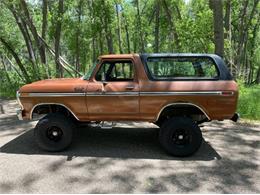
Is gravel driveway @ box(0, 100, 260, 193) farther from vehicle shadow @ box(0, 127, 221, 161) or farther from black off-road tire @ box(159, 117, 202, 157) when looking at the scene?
black off-road tire @ box(159, 117, 202, 157)

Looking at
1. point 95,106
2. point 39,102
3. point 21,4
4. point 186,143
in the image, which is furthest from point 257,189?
point 21,4

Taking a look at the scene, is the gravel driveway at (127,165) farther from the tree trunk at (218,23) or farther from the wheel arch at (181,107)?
the tree trunk at (218,23)

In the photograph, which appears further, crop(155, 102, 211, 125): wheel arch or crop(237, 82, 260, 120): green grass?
crop(237, 82, 260, 120): green grass

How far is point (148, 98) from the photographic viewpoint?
559 cm

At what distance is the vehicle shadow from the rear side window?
152cm

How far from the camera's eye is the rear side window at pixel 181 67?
5887 mm

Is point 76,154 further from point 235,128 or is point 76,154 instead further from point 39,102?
point 235,128

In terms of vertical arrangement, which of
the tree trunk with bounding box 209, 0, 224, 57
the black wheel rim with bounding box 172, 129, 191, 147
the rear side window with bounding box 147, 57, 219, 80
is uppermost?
the tree trunk with bounding box 209, 0, 224, 57

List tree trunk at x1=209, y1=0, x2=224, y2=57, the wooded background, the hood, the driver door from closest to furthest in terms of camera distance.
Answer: the driver door, the hood, tree trunk at x1=209, y1=0, x2=224, y2=57, the wooded background

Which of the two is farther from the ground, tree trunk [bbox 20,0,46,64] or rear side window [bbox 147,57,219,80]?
tree trunk [bbox 20,0,46,64]

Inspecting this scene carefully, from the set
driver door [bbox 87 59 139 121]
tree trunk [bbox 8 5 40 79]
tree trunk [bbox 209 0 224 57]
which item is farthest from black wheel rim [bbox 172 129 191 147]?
tree trunk [bbox 8 5 40 79]

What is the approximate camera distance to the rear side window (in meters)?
5.89

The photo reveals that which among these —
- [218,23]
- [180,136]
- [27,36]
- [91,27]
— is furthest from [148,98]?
[91,27]

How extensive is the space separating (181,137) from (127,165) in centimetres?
118
